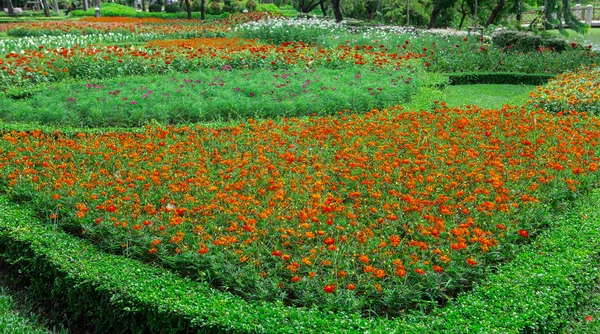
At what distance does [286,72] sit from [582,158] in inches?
244

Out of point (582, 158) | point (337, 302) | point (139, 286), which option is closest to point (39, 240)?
point (139, 286)

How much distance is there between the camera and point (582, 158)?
5.98 m

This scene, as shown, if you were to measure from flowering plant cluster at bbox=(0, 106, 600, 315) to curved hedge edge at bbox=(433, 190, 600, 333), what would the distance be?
7.5 inches

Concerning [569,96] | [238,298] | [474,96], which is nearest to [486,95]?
[474,96]

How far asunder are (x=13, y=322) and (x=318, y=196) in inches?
89.7

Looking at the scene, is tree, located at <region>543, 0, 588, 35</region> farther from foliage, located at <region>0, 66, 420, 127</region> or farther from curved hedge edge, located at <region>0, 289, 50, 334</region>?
curved hedge edge, located at <region>0, 289, 50, 334</region>

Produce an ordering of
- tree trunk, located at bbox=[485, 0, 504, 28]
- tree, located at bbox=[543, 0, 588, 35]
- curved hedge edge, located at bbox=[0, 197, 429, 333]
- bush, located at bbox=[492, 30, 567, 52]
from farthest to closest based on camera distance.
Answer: tree trunk, located at bbox=[485, 0, 504, 28] < tree, located at bbox=[543, 0, 588, 35] < bush, located at bbox=[492, 30, 567, 52] < curved hedge edge, located at bbox=[0, 197, 429, 333]

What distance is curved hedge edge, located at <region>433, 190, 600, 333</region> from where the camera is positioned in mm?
3510

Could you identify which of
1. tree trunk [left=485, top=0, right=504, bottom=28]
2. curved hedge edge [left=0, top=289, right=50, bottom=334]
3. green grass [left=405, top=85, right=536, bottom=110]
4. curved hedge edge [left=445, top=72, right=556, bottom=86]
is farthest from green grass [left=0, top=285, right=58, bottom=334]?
tree trunk [left=485, top=0, right=504, bottom=28]

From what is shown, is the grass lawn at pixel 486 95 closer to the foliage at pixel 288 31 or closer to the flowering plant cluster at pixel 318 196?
the flowering plant cluster at pixel 318 196

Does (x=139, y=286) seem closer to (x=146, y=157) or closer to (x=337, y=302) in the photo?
(x=337, y=302)

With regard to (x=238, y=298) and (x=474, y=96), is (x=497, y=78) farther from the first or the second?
(x=238, y=298)

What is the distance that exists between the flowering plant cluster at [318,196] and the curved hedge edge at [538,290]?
0.19 metres

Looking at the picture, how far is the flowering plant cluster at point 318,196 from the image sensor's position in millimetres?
3973
